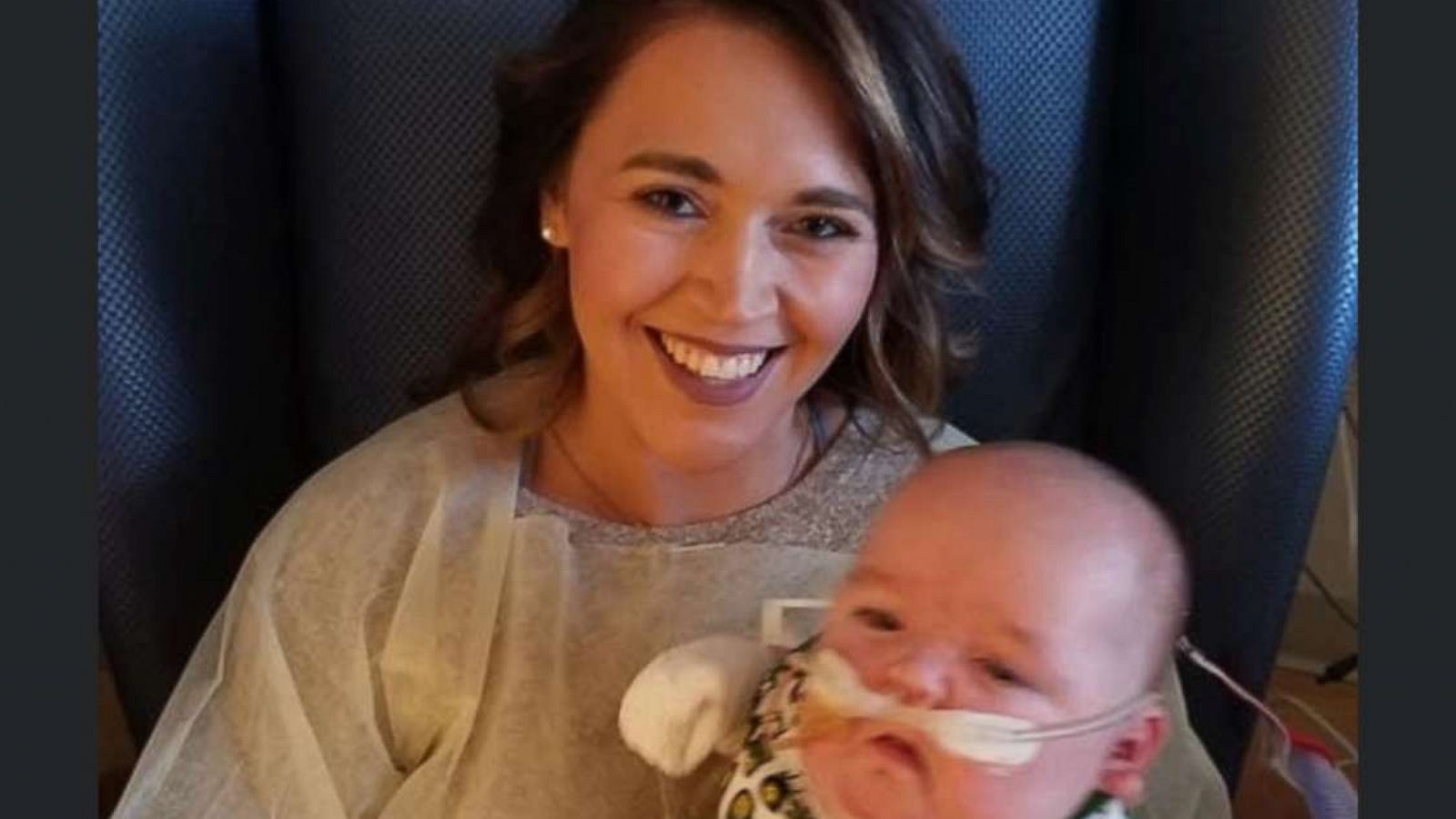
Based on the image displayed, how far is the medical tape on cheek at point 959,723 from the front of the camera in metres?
1.07

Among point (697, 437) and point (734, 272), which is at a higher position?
point (734, 272)

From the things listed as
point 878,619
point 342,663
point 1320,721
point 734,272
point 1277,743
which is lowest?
point 1320,721

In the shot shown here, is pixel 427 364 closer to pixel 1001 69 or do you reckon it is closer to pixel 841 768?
pixel 1001 69

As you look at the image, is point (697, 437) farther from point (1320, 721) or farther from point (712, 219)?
point (1320, 721)

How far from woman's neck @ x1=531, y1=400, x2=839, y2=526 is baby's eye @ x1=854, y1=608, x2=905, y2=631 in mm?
292

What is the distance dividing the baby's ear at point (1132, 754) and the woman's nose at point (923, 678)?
116 mm

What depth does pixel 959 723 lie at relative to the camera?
107cm

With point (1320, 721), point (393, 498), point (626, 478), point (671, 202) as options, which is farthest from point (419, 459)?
point (1320, 721)

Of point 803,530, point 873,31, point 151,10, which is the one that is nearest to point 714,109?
point 873,31

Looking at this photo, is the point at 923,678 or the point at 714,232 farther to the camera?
the point at 714,232

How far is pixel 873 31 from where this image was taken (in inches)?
51.3

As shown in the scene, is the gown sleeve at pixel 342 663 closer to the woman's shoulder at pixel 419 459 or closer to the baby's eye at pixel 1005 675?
the woman's shoulder at pixel 419 459

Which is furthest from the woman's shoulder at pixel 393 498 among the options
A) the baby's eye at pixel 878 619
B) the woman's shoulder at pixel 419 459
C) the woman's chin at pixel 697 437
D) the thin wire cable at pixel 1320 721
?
the thin wire cable at pixel 1320 721

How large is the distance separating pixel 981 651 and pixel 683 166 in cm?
35
